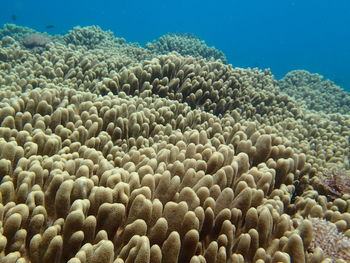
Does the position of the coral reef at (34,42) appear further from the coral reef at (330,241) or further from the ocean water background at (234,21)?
the ocean water background at (234,21)

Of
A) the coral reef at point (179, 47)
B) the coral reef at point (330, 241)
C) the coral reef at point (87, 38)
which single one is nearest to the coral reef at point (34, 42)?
the coral reef at point (87, 38)

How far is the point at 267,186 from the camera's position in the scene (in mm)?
3027

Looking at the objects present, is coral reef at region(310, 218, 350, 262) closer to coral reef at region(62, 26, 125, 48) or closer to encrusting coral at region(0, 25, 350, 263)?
encrusting coral at region(0, 25, 350, 263)

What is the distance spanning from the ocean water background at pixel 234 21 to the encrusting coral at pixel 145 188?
395ft

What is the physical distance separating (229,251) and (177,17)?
634ft

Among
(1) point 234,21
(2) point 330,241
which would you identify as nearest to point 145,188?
(2) point 330,241

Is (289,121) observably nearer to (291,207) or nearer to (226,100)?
(226,100)

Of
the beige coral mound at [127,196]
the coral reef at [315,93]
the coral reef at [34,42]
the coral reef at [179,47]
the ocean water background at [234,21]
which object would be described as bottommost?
the beige coral mound at [127,196]

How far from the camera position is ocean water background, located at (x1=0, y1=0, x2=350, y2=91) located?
135m

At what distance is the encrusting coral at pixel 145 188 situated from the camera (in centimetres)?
205

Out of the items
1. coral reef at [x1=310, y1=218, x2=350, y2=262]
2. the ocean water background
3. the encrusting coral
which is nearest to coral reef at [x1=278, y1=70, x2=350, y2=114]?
the encrusting coral

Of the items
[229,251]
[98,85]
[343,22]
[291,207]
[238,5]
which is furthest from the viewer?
[238,5]

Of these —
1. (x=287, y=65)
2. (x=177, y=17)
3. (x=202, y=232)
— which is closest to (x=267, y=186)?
(x=202, y=232)

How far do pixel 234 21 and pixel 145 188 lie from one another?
192m
